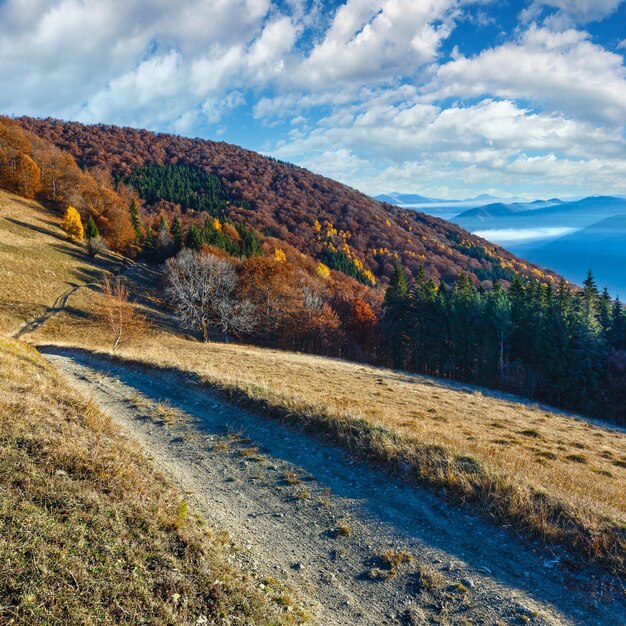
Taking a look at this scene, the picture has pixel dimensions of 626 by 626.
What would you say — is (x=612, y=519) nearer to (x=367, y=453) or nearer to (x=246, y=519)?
(x=367, y=453)

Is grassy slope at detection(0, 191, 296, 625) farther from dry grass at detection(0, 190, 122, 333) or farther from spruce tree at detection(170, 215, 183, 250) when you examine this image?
spruce tree at detection(170, 215, 183, 250)

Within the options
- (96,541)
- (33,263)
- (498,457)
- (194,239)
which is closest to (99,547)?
(96,541)

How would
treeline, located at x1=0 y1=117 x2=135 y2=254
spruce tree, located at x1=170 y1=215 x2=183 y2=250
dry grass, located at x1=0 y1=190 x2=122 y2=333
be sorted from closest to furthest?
dry grass, located at x1=0 y1=190 x2=122 y2=333
spruce tree, located at x1=170 y1=215 x2=183 y2=250
treeline, located at x1=0 y1=117 x2=135 y2=254

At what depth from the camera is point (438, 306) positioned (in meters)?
66.4

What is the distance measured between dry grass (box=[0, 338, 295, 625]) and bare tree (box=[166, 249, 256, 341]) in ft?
149

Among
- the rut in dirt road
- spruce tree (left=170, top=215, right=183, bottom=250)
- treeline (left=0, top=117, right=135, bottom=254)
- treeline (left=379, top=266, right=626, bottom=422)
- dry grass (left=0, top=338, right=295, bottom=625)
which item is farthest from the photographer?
treeline (left=0, top=117, right=135, bottom=254)

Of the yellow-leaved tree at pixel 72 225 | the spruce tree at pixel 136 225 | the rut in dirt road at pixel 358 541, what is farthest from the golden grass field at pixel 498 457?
the spruce tree at pixel 136 225

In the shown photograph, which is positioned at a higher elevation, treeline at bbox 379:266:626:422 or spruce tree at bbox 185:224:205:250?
spruce tree at bbox 185:224:205:250

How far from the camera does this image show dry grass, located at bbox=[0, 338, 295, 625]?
17.8 feet

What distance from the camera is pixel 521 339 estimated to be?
60.4 m

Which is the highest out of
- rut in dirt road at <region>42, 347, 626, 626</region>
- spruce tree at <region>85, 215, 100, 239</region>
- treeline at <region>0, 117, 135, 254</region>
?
treeline at <region>0, 117, 135, 254</region>

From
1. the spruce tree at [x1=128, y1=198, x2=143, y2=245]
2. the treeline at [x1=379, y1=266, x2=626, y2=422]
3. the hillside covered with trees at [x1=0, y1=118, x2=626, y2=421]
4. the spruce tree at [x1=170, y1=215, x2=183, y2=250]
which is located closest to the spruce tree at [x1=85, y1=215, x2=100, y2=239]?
the hillside covered with trees at [x1=0, y1=118, x2=626, y2=421]

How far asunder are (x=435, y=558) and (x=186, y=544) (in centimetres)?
506

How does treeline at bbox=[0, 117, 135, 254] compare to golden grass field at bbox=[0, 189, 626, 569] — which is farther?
treeline at bbox=[0, 117, 135, 254]
